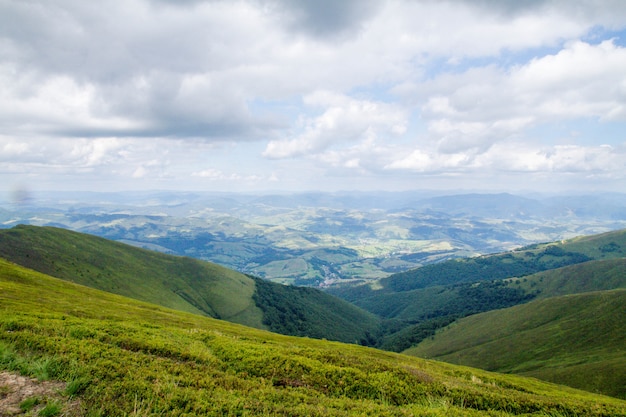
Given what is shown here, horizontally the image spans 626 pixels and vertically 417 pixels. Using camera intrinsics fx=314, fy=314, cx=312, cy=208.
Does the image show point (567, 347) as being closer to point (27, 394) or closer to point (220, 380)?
point (220, 380)

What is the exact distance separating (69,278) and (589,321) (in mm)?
269511

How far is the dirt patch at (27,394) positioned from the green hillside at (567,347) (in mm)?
119476

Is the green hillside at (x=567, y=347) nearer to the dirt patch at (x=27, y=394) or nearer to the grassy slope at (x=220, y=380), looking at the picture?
the grassy slope at (x=220, y=380)

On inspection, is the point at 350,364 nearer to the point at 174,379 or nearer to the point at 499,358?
the point at 174,379

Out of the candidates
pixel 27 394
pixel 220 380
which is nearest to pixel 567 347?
pixel 220 380

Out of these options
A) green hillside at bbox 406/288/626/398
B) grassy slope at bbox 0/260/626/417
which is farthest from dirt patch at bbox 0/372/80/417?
green hillside at bbox 406/288/626/398

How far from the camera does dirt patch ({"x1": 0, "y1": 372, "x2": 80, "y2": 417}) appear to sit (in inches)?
510

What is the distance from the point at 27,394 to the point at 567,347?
193 meters

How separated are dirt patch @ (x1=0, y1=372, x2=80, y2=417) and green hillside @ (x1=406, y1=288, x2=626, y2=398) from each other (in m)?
119

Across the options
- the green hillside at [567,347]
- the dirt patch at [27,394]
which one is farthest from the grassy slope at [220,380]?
the green hillside at [567,347]

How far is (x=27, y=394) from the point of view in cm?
1407

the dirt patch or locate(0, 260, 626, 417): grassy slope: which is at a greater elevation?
the dirt patch

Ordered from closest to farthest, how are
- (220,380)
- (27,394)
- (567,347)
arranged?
(27,394) < (220,380) < (567,347)

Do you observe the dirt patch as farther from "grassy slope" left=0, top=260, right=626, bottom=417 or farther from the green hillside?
the green hillside
